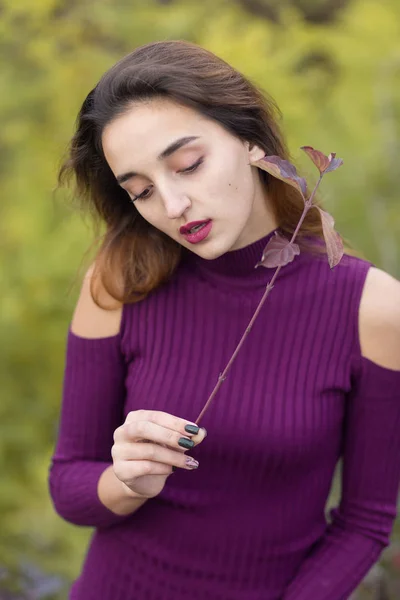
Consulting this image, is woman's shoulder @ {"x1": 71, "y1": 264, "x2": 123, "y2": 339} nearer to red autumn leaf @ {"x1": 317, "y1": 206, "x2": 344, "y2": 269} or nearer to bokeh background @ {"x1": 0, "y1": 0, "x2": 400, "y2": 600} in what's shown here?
red autumn leaf @ {"x1": 317, "y1": 206, "x2": 344, "y2": 269}

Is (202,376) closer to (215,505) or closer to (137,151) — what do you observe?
(215,505)

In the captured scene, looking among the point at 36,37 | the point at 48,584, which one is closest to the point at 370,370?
the point at 48,584

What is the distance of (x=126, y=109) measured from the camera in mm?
1729

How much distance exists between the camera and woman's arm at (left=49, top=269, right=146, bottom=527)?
1.95m

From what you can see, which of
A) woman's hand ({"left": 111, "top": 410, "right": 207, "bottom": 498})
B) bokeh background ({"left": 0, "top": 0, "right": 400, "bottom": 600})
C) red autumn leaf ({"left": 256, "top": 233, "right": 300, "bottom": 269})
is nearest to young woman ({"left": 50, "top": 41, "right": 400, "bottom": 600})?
woman's hand ({"left": 111, "top": 410, "right": 207, "bottom": 498})

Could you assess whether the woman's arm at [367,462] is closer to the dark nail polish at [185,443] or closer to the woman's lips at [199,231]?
the woman's lips at [199,231]

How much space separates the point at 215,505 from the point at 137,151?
754 millimetres

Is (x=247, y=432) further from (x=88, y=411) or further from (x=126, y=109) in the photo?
(x=126, y=109)

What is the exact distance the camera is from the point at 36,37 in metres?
3.98

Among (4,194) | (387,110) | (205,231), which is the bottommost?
(205,231)

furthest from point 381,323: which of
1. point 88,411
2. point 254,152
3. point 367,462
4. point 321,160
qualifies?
point 88,411

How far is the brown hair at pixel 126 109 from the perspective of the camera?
173 centimetres

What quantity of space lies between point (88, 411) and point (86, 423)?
29mm

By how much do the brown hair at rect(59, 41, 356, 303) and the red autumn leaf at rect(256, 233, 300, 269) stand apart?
34 centimetres
